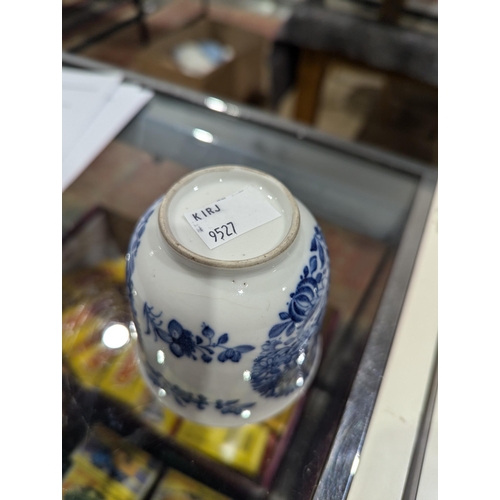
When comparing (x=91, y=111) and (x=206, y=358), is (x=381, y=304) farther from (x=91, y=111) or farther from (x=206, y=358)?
(x=91, y=111)

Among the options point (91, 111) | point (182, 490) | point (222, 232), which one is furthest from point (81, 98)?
point (182, 490)

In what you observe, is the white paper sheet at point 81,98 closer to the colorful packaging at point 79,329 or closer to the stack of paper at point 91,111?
the stack of paper at point 91,111

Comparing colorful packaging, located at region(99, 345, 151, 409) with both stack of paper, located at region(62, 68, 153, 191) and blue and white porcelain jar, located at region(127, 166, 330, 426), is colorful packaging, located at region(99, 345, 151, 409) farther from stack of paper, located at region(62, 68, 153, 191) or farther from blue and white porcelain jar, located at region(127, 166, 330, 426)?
stack of paper, located at region(62, 68, 153, 191)

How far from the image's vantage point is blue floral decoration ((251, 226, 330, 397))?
1.27 feet

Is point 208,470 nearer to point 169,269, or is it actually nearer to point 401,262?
point 169,269

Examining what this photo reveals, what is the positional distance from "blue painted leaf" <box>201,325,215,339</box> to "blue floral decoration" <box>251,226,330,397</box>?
0.16 feet

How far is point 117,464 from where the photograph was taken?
0.47m

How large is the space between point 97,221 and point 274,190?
34cm

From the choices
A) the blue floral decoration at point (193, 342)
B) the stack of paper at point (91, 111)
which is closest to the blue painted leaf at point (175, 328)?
the blue floral decoration at point (193, 342)

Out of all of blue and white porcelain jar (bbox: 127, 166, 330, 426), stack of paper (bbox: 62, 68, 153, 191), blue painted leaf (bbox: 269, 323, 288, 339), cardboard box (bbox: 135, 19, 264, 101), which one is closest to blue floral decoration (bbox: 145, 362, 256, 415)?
blue and white porcelain jar (bbox: 127, 166, 330, 426)

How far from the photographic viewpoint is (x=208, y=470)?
469mm

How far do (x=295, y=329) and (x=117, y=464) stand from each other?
0.79ft

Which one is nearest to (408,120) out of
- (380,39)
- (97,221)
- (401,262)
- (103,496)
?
(380,39)

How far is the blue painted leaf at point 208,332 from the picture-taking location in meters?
0.37
